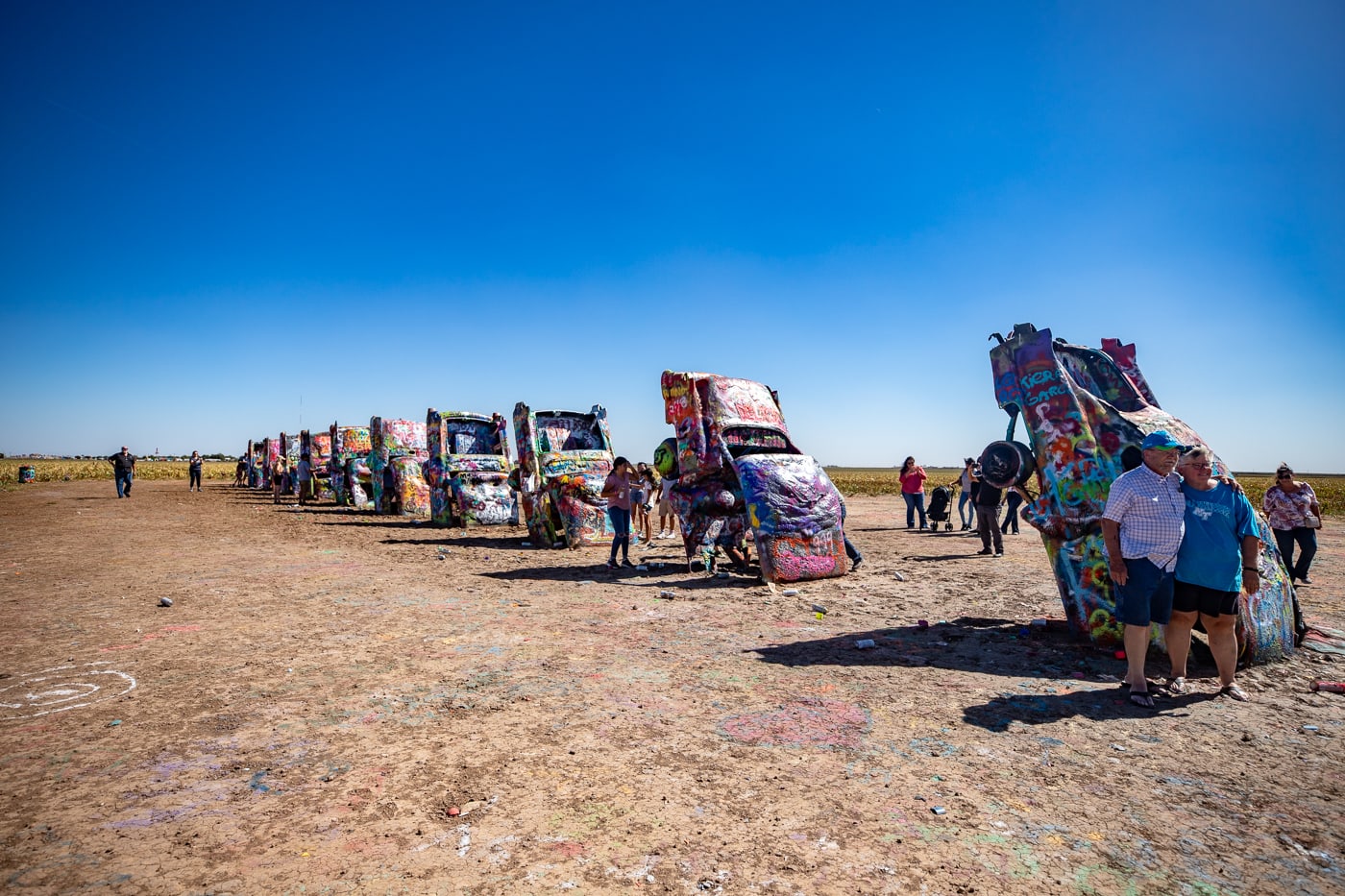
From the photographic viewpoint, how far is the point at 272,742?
143 inches

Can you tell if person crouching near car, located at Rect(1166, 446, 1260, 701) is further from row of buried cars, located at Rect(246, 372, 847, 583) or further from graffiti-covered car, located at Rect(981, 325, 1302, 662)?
row of buried cars, located at Rect(246, 372, 847, 583)

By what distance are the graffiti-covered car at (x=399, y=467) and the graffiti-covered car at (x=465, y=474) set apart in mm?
3571

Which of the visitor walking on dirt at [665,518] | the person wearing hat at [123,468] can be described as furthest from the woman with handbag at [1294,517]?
the person wearing hat at [123,468]

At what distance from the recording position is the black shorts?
14.1 feet

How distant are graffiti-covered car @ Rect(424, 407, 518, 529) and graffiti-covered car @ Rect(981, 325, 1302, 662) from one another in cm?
1216

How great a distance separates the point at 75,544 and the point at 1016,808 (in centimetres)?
1476

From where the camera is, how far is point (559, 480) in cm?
1235

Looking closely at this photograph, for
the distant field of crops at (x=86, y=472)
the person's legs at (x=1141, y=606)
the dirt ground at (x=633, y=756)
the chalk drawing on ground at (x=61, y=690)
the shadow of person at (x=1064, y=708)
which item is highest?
the distant field of crops at (x=86, y=472)

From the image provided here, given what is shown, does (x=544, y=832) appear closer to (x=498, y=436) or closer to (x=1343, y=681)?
(x=1343, y=681)

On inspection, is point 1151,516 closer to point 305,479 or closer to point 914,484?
point 914,484

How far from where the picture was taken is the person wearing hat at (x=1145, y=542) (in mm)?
4324

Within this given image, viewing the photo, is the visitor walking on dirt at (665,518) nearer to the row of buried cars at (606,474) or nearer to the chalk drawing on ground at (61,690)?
the row of buried cars at (606,474)

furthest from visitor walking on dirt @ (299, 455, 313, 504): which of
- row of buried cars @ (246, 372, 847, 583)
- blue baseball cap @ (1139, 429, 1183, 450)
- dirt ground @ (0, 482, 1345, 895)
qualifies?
blue baseball cap @ (1139, 429, 1183, 450)

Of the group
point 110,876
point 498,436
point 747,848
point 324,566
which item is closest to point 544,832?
point 747,848
